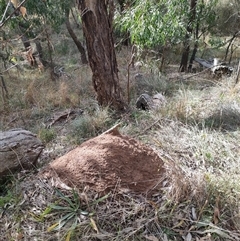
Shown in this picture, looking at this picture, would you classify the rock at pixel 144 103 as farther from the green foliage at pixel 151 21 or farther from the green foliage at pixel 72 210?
the green foliage at pixel 72 210

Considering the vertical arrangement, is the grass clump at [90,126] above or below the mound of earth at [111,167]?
below

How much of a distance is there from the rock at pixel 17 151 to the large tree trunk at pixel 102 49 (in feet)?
4.62

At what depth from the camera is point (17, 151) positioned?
6.61 feet

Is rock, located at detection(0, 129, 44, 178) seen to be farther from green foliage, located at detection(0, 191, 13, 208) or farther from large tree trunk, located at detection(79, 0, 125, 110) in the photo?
large tree trunk, located at detection(79, 0, 125, 110)

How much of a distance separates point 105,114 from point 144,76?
2412mm

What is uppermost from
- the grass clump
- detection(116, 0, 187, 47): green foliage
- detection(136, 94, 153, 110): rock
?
detection(116, 0, 187, 47): green foliage

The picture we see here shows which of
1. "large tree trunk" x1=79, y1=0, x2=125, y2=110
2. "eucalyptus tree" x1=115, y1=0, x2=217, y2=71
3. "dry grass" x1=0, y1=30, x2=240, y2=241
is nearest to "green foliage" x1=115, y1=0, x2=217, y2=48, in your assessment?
"eucalyptus tree" x1=115, y1=0, x2=217, y2=71

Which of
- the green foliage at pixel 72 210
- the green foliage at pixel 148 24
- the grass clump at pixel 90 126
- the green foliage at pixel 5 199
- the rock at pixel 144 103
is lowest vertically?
the rock at pixel 144 103

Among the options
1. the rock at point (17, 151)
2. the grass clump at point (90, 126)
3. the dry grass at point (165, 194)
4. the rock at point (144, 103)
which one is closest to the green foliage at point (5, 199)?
the dry grass at point (165, 194)

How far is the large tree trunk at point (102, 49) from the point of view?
2.90 m

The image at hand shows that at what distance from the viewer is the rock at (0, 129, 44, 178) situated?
1.96 meters

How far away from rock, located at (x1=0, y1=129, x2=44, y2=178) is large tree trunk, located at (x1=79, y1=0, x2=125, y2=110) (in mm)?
1409

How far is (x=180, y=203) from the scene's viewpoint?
5.27 feet

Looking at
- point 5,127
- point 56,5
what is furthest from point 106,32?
point 56,5
